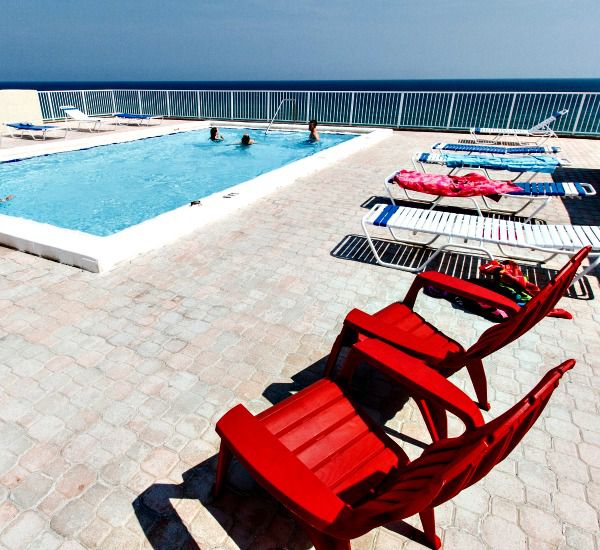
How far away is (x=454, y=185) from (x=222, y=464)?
5.14 meters

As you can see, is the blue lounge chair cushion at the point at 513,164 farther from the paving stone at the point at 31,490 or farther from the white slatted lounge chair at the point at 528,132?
the paving stone at the point at 31,490

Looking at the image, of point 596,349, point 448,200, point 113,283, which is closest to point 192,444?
point 113,283

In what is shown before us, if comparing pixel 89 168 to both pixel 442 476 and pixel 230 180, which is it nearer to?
pixel 230 180

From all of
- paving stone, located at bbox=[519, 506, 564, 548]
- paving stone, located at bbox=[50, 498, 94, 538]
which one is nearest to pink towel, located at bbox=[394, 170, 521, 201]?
paving stone, located at bbox=[519, 506, 564, 548]

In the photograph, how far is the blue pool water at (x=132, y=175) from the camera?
8.12 meters

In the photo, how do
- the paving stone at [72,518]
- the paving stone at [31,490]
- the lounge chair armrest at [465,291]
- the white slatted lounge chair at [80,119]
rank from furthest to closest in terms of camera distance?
the white slatted lounge chair at [80,119] → the lounge chair armrest at [465,291] → the paving stone at [31,490] → the paving stone at [72,518]

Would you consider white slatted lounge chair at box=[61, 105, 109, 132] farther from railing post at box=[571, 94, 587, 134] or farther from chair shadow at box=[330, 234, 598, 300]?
railing post at box=[571, 94, 587, 134]

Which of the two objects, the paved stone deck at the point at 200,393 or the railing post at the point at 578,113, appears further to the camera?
the railing post at the point at 578,113

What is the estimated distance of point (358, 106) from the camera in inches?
619

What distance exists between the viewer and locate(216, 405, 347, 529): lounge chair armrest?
1354 millimetres

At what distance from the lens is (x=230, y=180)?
1097 centimetres

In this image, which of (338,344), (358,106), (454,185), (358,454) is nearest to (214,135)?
(358,106)

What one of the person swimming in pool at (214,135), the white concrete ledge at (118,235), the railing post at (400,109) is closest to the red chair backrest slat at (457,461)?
the white concrete ledge at (118,235)

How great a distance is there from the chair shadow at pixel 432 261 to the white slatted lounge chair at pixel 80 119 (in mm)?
13004
